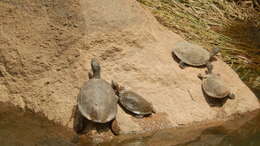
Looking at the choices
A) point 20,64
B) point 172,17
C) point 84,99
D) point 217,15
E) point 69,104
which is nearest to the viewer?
point 84,99

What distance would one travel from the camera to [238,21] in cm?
873

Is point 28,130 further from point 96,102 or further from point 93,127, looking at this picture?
point 96,102

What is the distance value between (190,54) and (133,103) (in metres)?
1.20

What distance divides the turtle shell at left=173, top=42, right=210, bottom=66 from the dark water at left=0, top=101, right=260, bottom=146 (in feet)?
2.70

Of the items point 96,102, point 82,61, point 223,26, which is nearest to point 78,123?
point 96,102

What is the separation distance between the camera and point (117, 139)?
448 cm

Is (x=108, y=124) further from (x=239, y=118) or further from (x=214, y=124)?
(x=239, y=118)

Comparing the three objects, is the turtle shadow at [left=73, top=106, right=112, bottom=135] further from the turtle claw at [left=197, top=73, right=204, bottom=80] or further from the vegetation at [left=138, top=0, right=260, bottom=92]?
the vegetation at [left=138, top=0, right=260, bottom=92]

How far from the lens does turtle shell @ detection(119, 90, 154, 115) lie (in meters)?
4.62

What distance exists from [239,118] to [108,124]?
1.64 metres

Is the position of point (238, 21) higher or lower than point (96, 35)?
lower

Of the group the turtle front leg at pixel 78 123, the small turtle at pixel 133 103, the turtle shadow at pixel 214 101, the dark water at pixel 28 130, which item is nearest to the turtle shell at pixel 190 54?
the turtle shadow at pixel 214 101

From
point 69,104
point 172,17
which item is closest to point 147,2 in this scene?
point 172,17

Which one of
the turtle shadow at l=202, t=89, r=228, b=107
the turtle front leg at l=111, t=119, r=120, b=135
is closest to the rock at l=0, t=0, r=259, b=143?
the turtle shadow at l=202, t=89, r=228, b=107
